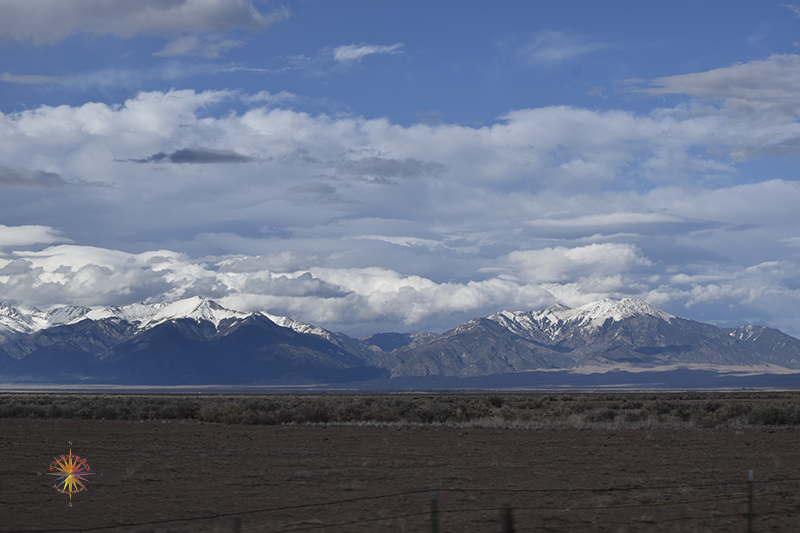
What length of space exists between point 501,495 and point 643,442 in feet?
44.9

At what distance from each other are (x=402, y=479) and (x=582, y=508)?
5.75 metres

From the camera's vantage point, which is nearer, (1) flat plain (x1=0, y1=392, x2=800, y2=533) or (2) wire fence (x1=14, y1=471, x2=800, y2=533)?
(2) wire fence (x1=14, y1=471, x2=800, y2=533)

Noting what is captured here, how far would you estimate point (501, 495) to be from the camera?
17.3 meters

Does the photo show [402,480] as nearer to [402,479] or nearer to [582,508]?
[402,479]

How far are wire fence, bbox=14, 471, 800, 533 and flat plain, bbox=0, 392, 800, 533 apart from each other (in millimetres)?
44

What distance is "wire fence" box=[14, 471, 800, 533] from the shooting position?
13.8 meters

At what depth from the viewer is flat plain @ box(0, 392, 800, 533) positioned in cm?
1441

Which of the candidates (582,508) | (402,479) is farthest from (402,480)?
(582,508)

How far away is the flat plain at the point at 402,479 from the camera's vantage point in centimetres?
1441

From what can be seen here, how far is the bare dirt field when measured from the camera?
1441 centimetres

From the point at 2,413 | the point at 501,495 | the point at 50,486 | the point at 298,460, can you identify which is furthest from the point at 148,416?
the point at 501,495

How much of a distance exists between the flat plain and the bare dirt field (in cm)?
6

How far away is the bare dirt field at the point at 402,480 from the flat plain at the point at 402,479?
58 mm

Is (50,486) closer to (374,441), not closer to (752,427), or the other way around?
(374,441)
